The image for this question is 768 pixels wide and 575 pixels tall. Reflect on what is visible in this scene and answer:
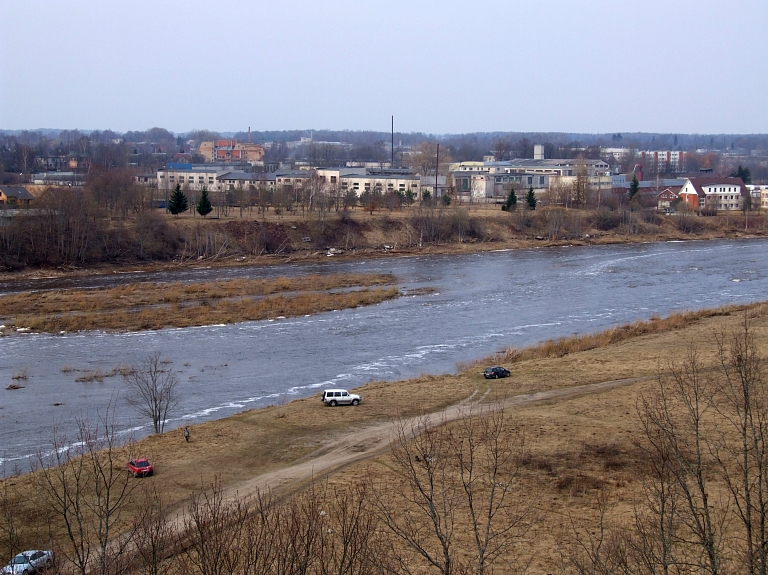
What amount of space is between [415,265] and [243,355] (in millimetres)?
12338

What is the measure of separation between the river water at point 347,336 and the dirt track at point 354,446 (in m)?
2.44

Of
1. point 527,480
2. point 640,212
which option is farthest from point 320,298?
point 640,212

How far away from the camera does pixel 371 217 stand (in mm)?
32719

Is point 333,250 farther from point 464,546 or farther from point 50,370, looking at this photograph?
point 464,546

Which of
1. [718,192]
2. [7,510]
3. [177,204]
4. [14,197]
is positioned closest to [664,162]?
[718,192]

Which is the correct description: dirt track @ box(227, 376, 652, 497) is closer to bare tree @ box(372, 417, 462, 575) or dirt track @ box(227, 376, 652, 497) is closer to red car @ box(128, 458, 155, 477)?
bare tree @ box(372, 417, 462, 575)

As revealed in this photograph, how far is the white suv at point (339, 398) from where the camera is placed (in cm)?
1058

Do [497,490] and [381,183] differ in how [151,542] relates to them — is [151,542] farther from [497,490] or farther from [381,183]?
[381,183]

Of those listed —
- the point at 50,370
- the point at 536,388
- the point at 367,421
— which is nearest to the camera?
the point at 367,421

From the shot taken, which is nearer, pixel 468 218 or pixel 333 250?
pixel 333 250

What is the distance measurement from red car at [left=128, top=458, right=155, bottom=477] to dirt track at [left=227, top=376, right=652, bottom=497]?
0.92 m

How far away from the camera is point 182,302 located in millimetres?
19125

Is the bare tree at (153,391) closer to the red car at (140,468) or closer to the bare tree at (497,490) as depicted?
the red car at (140,468)

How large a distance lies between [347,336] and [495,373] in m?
4.62
